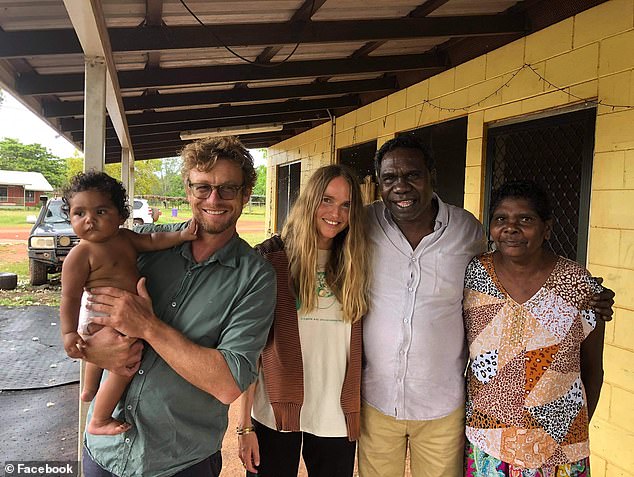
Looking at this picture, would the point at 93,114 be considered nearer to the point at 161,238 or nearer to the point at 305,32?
the point at 161,238

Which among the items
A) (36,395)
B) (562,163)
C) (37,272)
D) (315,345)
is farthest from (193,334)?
(37,272)

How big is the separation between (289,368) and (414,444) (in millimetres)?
639

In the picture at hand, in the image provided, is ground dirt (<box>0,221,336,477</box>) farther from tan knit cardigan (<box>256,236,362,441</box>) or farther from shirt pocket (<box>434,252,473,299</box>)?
shirt pocket (<box>434,252,473,299</box>)

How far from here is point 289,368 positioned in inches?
74.7

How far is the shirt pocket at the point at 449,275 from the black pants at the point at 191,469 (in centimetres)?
103

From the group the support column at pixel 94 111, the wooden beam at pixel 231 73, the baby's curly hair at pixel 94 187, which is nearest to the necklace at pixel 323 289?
the baby's curly hair at pixel 94 187

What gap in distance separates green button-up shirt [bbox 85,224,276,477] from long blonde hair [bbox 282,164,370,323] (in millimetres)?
402

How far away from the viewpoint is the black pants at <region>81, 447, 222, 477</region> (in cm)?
152

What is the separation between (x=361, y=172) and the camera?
6375mm

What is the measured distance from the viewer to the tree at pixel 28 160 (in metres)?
43.4

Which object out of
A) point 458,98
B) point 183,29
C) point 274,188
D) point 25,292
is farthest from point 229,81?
point 25,292

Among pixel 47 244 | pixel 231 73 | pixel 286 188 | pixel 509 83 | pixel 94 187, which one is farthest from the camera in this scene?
pixel 286 188

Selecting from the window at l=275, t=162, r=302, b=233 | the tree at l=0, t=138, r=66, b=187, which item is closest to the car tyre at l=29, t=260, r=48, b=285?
the window at l=275, t=162, r=302, b=233

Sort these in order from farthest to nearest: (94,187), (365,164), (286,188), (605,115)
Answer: (286,188), (365,164), (605,115), (94,187)
